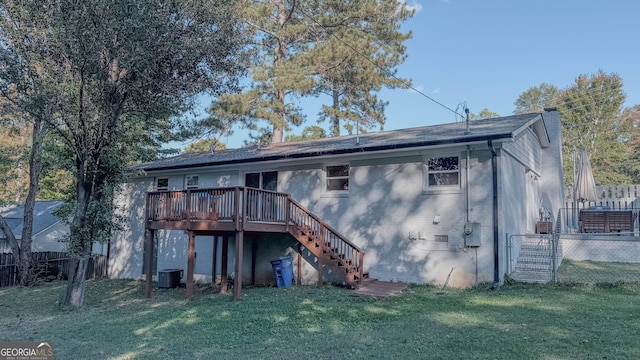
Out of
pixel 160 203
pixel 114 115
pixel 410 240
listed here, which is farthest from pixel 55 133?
pixel 410 240

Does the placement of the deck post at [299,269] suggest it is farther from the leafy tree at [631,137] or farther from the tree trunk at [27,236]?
the leafy tree at [631,137]

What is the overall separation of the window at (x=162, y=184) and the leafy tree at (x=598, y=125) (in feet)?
99.9

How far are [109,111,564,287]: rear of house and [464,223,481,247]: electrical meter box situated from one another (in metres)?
0.02

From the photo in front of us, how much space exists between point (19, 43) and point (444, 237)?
10.1m

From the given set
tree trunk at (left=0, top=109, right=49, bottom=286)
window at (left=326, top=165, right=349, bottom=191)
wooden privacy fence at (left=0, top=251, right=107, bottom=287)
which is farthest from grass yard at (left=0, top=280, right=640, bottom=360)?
wooden privacy fence at (left=0, top=251, right=107, bottom=287)

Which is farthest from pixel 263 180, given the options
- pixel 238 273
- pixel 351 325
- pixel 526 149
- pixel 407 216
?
pixel 526 149

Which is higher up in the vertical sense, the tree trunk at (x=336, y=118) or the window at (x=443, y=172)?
the tree trunk at (x=336, y=118)

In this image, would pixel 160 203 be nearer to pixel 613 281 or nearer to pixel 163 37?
pixel 163 37

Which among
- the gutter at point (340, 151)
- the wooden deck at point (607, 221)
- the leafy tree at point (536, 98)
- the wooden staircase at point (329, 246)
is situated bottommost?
the wooden staircase at point (329, 246)

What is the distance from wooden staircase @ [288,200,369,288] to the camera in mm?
9852

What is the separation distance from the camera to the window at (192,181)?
13.7 m

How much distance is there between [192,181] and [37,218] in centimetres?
1315

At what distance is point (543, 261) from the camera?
33.1 ft

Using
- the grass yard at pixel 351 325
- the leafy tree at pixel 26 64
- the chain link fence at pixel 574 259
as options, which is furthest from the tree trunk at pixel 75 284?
the chain link fence at pixel 574 259
